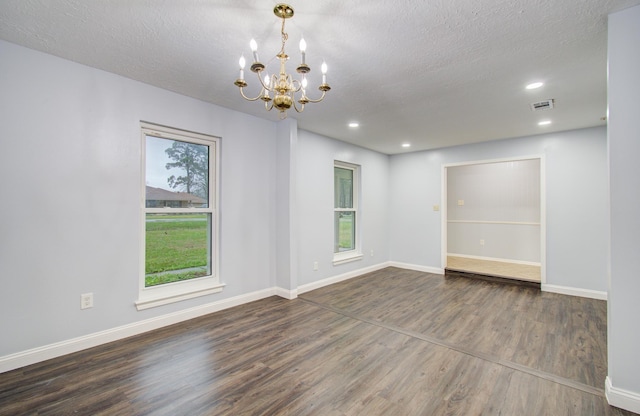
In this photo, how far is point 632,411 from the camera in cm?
179

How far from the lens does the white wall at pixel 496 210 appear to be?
6047 mm

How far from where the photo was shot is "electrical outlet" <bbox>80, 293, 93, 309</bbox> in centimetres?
252

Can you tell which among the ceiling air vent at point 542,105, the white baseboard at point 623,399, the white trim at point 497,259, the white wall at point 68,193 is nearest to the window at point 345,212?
the white wall at point 68,193

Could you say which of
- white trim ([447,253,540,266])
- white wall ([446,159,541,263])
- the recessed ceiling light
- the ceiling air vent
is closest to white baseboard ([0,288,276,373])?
the recessed ceiling light

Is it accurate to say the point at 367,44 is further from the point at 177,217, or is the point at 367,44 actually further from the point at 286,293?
A: the point at 286,293

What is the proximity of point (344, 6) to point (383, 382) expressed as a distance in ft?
8.52

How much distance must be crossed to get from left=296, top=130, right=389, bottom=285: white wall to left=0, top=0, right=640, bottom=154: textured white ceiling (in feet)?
4.13

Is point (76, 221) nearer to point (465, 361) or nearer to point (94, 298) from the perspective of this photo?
point (94, 298)

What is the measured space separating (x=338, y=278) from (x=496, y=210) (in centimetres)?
419

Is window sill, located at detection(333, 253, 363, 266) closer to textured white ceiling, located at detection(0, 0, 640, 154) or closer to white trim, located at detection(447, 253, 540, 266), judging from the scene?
textured white ceiling, located at detection(0, 0, 640, 154)

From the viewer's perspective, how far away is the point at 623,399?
5.96 feet

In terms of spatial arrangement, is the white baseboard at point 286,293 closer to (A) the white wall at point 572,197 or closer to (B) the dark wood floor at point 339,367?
(B) the dark wood floor at point 339,367

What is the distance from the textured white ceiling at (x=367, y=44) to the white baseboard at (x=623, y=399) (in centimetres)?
242

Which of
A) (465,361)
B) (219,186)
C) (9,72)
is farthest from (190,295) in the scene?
(465,361)
